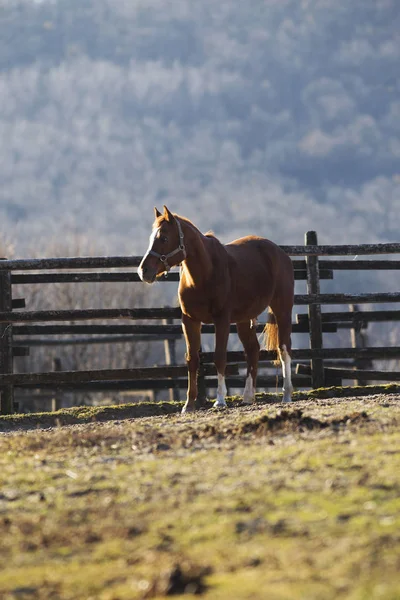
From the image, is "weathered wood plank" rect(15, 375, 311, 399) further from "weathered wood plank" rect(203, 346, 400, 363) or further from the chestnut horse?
the chestnut horse

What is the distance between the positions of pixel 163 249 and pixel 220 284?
74 cm

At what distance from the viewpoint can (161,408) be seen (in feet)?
32.7

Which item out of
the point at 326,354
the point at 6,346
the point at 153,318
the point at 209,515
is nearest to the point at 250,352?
the point at 153,318

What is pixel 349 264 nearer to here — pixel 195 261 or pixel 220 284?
pixel 220 284

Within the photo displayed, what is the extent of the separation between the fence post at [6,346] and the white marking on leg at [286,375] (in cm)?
327

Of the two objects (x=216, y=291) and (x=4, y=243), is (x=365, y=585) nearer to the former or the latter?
(x=216, y=291)

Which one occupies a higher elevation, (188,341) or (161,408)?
(188,341)

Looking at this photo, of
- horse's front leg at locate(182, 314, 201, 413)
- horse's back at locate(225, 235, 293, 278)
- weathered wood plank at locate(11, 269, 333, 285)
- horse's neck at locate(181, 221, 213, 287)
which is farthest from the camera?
weathered wood plank at locate(11, 269, 333, 285)

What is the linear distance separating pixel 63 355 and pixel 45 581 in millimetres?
27985

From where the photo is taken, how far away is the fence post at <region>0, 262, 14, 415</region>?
1036cm

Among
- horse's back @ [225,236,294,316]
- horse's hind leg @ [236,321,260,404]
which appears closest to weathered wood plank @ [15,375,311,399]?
horse's hind leg @ [236,321,260,404]

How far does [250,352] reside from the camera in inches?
391

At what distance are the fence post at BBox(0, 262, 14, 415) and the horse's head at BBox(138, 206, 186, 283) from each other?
2.60 metres

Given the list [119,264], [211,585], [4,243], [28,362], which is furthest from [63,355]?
[211,585]
